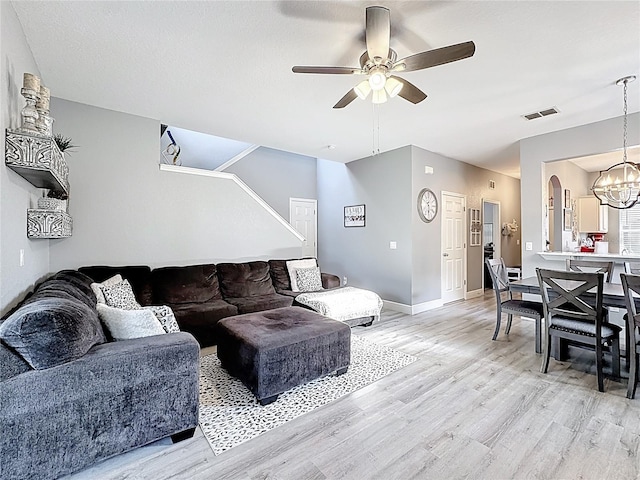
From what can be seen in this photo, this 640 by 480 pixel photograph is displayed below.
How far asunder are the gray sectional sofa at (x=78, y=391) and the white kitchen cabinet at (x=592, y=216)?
7979 millimetres

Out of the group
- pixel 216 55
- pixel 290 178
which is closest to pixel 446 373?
pixel 216 55

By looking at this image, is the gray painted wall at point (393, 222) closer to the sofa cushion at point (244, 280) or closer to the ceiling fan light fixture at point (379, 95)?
the sofa cushion at point (244, 280)

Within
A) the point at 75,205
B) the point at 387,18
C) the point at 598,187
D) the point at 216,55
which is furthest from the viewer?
the point at 598,187

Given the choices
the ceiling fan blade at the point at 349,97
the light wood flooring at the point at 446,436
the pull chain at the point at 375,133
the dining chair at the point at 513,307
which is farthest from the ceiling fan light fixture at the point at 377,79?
the dining chair at the point at 513,307

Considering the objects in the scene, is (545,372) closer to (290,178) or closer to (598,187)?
(598,187)

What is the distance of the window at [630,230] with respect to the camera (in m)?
6.30

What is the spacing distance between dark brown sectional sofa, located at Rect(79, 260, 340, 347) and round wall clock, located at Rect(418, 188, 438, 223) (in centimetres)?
254

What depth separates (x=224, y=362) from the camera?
2832 millimetres

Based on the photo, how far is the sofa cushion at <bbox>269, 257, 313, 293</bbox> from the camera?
15.7 ft

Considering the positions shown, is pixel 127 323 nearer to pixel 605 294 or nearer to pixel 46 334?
pixel 46 334

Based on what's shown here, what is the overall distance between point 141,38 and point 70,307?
6.67 ft

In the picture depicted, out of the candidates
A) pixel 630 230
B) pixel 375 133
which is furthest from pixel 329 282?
pixel 630 230

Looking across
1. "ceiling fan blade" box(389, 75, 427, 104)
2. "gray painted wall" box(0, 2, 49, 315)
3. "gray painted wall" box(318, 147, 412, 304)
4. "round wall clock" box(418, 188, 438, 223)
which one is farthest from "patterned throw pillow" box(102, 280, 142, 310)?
"round wall clock" box(418, 188, 438, 223)

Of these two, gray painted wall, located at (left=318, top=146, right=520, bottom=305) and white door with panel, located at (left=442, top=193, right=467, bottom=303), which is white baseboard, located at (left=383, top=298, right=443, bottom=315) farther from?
white door with panel, located at (left=442, top=193, right=467, bottom=303)
